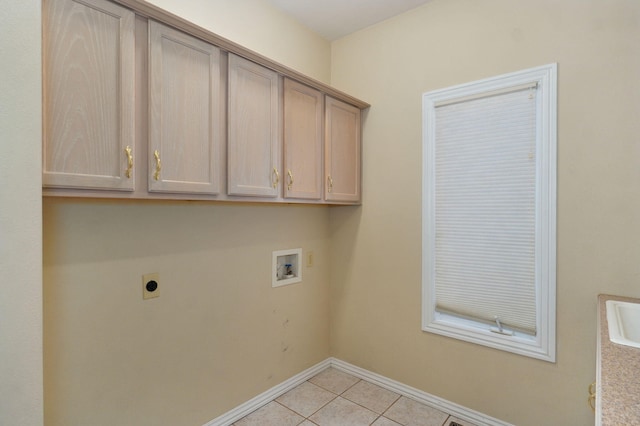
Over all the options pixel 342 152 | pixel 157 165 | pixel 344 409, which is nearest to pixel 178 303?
pixel 157 165

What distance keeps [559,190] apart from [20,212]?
249 cm

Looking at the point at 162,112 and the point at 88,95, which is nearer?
the point at 88,95

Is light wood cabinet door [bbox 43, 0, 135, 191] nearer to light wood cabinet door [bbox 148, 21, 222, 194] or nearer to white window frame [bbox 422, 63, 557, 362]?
light wood cabinet door [bbox 148, 21, 222, 194]

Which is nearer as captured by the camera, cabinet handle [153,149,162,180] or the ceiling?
cabinet handle [153,149,162,180]

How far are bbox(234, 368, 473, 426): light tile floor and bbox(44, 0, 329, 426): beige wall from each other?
16cm

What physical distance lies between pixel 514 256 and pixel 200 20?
2.41 metres

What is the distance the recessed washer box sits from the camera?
2346 mm

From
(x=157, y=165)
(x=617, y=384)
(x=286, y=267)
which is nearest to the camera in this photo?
(x=617, y=384)

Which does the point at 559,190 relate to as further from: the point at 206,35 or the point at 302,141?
the point at 206,35

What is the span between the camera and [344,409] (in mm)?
2195

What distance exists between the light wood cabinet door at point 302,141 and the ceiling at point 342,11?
2.34 ft

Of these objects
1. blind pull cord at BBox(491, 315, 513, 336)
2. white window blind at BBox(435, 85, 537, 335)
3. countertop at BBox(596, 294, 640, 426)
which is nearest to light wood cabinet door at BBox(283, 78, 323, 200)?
white window blind at BBox(435, 85, 537, 335)

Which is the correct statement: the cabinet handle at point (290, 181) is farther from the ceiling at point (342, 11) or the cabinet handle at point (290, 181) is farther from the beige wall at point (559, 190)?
the ceiling at point (342, 11)

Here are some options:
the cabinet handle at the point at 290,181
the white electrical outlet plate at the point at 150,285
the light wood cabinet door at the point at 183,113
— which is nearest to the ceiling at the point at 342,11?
the light wood cabinet door at the point at 183,113
